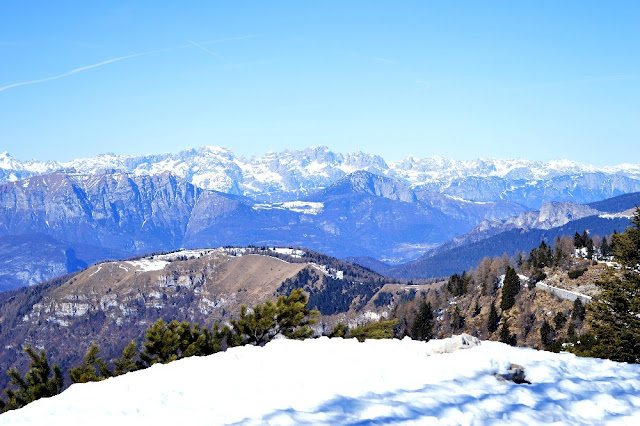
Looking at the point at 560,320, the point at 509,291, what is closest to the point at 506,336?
the point at 560,320

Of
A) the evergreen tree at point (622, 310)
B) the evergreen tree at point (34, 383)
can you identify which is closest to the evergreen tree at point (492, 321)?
the evergreen tree at point (622, 310)

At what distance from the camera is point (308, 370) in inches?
729

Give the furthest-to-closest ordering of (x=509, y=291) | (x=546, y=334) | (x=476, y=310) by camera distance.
Answer: (x=476, y=310) < (x=509, y=291) < (x=546, y=334)

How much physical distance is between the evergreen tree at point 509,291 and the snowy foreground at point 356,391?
317ft

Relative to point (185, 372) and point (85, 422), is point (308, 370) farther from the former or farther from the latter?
point (85, 422)

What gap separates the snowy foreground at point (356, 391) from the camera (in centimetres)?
1466

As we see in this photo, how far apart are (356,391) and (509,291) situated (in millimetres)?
106154

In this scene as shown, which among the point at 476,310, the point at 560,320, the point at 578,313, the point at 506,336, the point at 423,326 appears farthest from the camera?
the point at 476,310

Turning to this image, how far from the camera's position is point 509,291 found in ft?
371

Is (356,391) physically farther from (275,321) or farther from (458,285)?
(458,285)

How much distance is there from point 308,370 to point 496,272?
141 metres

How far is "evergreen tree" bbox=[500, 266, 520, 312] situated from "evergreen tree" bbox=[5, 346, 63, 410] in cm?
10119

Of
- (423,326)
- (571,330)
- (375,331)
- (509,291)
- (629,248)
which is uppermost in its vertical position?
(629,248)

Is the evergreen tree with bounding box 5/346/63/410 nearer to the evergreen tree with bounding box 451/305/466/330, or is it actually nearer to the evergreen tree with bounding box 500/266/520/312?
the evergreen tree with bounding box 500/266/520/312
